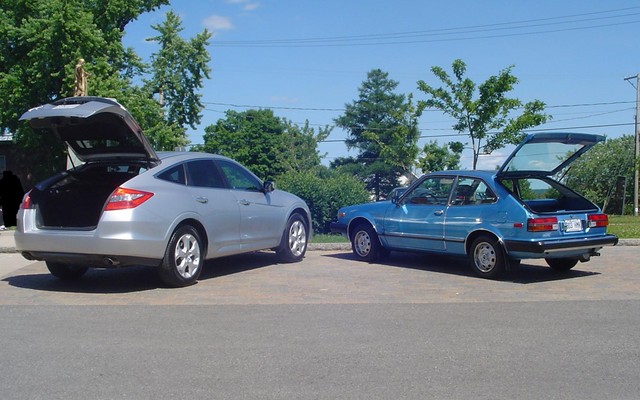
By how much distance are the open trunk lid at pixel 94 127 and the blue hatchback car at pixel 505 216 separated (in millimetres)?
4031

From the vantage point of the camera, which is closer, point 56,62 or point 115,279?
point 115,279

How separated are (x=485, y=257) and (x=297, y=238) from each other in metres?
3.09

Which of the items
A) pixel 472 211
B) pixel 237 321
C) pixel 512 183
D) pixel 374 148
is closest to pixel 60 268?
pixel 237 321

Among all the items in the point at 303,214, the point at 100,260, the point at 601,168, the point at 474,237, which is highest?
the point at 601,168

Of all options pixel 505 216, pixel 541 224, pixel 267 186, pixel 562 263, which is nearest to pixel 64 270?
pixel 267 186

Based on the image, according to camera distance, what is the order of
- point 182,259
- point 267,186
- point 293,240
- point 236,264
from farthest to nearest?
1. point 293,240
2. point 236,264
3. point 267,186
4. point 182,259

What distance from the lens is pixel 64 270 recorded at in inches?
357

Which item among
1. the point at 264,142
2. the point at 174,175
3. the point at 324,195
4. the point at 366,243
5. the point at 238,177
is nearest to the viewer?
the point at 174,175

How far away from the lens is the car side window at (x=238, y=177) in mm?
9841

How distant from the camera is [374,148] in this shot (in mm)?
76750

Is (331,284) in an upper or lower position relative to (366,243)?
lower

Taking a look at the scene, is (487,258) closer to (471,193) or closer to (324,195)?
(471,193)

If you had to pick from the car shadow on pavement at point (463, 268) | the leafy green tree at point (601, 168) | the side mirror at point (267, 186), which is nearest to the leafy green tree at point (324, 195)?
the car shadow on pavement at point (463, 268)

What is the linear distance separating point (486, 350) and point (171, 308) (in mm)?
3420
